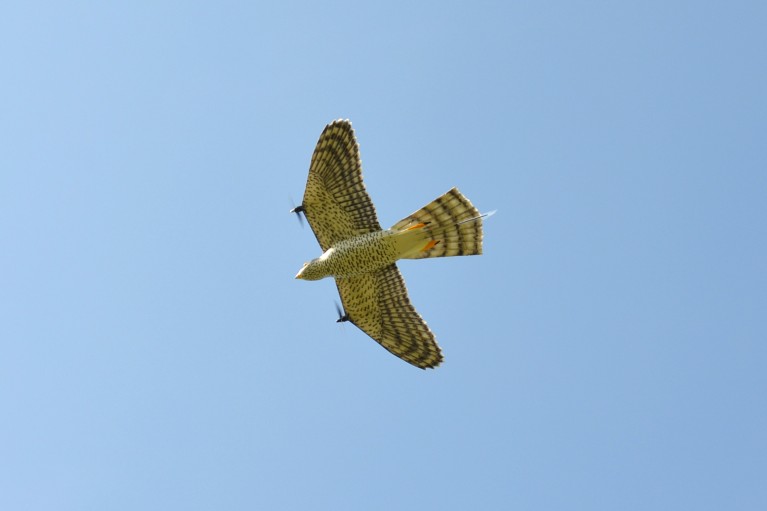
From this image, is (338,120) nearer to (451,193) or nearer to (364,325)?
(451,193)

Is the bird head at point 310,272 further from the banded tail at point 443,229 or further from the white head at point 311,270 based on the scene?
the banded tail at point 443,229

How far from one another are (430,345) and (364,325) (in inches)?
70.6

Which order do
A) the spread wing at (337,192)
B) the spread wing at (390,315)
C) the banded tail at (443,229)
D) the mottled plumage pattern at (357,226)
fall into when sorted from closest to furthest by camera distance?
1. the spread wing at (337,192)
2. the mottled plumage pattern at (357,226)
3. the banded tail at (443,229)
4. the spread wing at (390,315)

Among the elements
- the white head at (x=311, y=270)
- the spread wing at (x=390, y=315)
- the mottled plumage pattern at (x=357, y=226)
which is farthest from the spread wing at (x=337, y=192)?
the spread wing at (x=390, y=315)

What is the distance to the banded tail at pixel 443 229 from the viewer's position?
23078mm

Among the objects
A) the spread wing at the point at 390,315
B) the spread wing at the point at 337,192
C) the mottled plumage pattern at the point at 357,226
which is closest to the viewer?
the spread wing at the point at 337,192

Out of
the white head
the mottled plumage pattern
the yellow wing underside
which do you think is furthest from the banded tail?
the white head

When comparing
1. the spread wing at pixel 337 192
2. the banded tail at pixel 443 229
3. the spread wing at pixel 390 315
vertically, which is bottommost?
the spread wing at pixel 390 315

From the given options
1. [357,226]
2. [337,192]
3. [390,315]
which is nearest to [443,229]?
[357,226]

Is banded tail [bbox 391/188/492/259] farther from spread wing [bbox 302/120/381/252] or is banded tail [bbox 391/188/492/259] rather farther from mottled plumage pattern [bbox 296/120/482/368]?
spread wing [bbox 302/120/381/252]

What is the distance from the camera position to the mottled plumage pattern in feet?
74.6

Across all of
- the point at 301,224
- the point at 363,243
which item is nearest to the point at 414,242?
the point at 363,243

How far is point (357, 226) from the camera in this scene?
23.6 metres

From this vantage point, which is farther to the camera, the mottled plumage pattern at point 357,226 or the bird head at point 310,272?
the bird head at point 310,272
